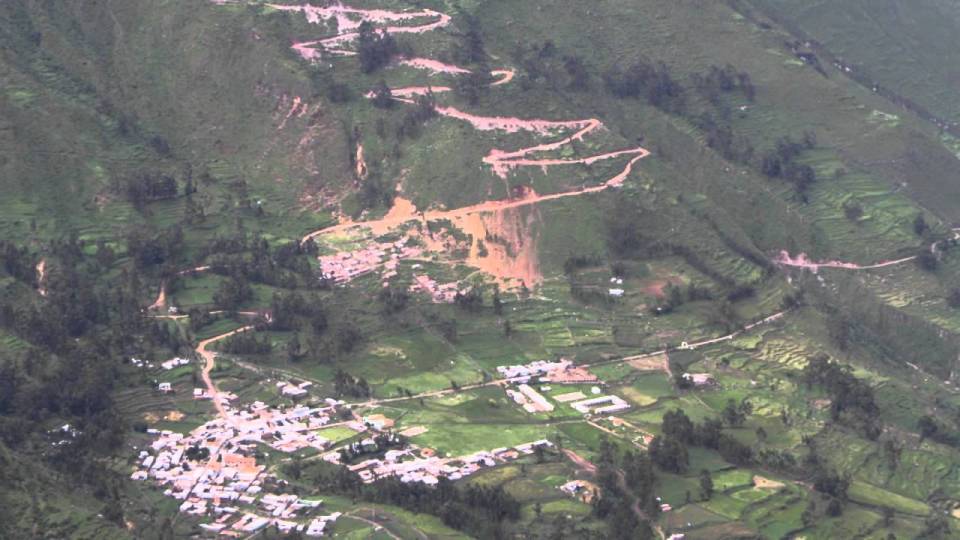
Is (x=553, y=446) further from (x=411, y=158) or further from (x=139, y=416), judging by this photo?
(x=411, y=158)

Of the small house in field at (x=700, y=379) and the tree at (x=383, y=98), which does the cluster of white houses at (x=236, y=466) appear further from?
the tree at (x=383, y=98)

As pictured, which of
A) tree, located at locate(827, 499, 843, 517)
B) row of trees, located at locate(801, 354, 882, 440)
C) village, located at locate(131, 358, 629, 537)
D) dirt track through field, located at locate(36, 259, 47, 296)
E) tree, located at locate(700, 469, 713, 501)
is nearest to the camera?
village, located at locate(131, 358, 629, 537)

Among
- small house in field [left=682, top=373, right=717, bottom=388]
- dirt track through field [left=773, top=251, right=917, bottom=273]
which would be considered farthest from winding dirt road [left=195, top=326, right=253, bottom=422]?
dirt track through field [left=773, top=251, right=917, bottom=273]

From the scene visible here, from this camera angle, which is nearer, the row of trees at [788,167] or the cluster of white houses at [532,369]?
the cluster of white houses at [532,369]

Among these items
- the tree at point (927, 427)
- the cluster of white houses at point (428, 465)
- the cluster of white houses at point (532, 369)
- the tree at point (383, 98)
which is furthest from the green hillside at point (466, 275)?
the tree at point (927, 427)

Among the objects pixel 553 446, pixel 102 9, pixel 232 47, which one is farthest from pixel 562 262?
pixel 102 9

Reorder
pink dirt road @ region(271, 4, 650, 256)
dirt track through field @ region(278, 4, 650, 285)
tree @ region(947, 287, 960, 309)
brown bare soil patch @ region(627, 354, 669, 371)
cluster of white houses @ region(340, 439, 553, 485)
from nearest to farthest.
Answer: cluster of white houses @ region(340, 439, 553, 485) → brown bare soil patch @ region(627, 354, 669, 371) → dirt track through field @ region(278, 4, 650, 285) → pink dirt road @ region(271, 4, 650, 256) → tree @ region(947, 287, 960, 309)

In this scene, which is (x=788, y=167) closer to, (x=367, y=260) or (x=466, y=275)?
(x=466, y=275)

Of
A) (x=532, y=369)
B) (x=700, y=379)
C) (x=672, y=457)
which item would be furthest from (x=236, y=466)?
(x=700, y=379)

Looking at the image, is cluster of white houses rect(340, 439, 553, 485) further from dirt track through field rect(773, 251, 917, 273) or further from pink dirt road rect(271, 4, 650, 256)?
dirt track through field rect(773, 251, 917, 273)
